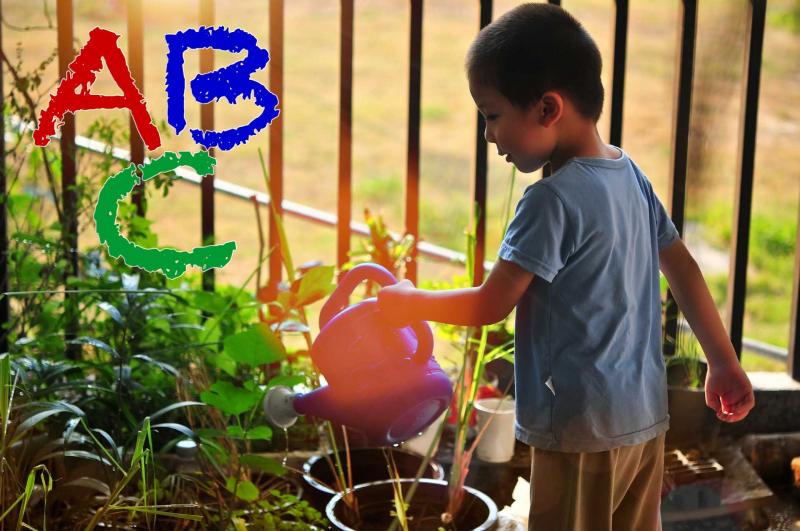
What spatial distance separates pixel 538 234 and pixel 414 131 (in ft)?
4.28

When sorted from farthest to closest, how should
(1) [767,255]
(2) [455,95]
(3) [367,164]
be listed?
(2) [455,95] → (3) [367,164] → (1) [767,255]

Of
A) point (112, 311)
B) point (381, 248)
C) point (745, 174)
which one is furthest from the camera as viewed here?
point (745, 174)

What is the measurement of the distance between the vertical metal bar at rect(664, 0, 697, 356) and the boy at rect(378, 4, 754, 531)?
118cm

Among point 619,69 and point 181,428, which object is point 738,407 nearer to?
point 181,428

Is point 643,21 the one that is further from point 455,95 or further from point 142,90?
point 142,90

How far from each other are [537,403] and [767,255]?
3.68 m

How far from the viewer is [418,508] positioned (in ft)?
6.73

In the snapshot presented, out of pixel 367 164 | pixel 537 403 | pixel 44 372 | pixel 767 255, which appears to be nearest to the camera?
pixel 537 403

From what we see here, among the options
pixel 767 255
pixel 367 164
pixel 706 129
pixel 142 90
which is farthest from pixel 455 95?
pixel 142 90

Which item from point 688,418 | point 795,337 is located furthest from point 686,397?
point 795,337

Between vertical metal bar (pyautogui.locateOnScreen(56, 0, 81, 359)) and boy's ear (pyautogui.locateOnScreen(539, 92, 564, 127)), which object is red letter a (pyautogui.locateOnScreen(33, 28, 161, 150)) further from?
boy's ear (pyautogui.locateOnScreen(539, 92, 564, 127))

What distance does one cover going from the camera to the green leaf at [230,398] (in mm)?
→ 1901

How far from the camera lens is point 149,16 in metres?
2.51

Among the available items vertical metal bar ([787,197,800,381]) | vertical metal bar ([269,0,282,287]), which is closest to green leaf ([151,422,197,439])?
vertical metal bar ([269,0,282,287])
